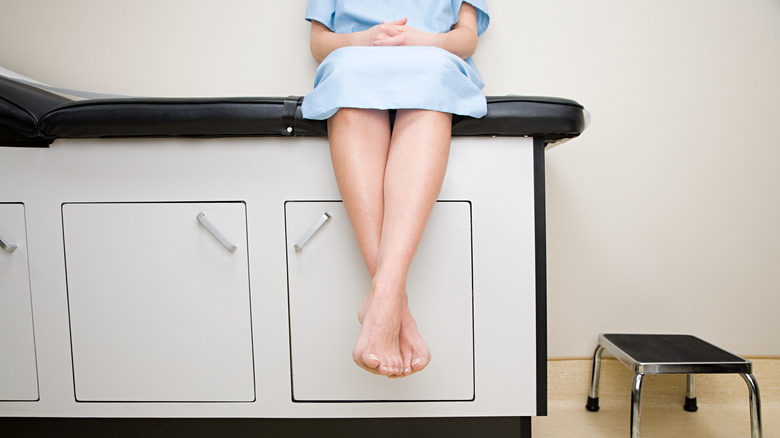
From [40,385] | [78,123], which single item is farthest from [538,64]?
[40,385]

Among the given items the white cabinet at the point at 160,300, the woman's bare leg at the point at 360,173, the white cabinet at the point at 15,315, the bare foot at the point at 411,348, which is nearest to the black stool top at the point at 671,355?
the bare foot at the point at 411,348

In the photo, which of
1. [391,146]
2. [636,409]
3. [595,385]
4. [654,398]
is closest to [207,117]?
[391,146]

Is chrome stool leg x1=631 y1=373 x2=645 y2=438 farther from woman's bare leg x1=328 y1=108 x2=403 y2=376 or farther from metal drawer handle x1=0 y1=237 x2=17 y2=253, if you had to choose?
metal drawer handle x1=0 y1=237 x2=17 y2=253

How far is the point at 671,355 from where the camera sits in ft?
2.84

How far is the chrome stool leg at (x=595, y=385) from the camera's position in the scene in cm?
104

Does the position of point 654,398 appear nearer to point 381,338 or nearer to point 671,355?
point 671,355

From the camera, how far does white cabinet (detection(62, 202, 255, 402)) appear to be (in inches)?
28.8

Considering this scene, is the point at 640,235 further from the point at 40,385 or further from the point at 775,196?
the point at 40,385

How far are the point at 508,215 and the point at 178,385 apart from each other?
668 mm

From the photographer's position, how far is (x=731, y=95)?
3.54 feet

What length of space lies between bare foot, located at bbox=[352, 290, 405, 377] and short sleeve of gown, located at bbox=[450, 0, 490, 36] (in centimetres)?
75

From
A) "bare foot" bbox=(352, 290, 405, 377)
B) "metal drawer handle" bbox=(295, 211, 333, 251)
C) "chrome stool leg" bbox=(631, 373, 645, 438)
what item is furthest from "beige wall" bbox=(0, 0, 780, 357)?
"bare foot" bbox=(352, 290, 405, 377)

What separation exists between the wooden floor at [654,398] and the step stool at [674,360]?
0.05 meters

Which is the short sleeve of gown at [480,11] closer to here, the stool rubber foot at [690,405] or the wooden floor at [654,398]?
the wooden floor at [654,398]
